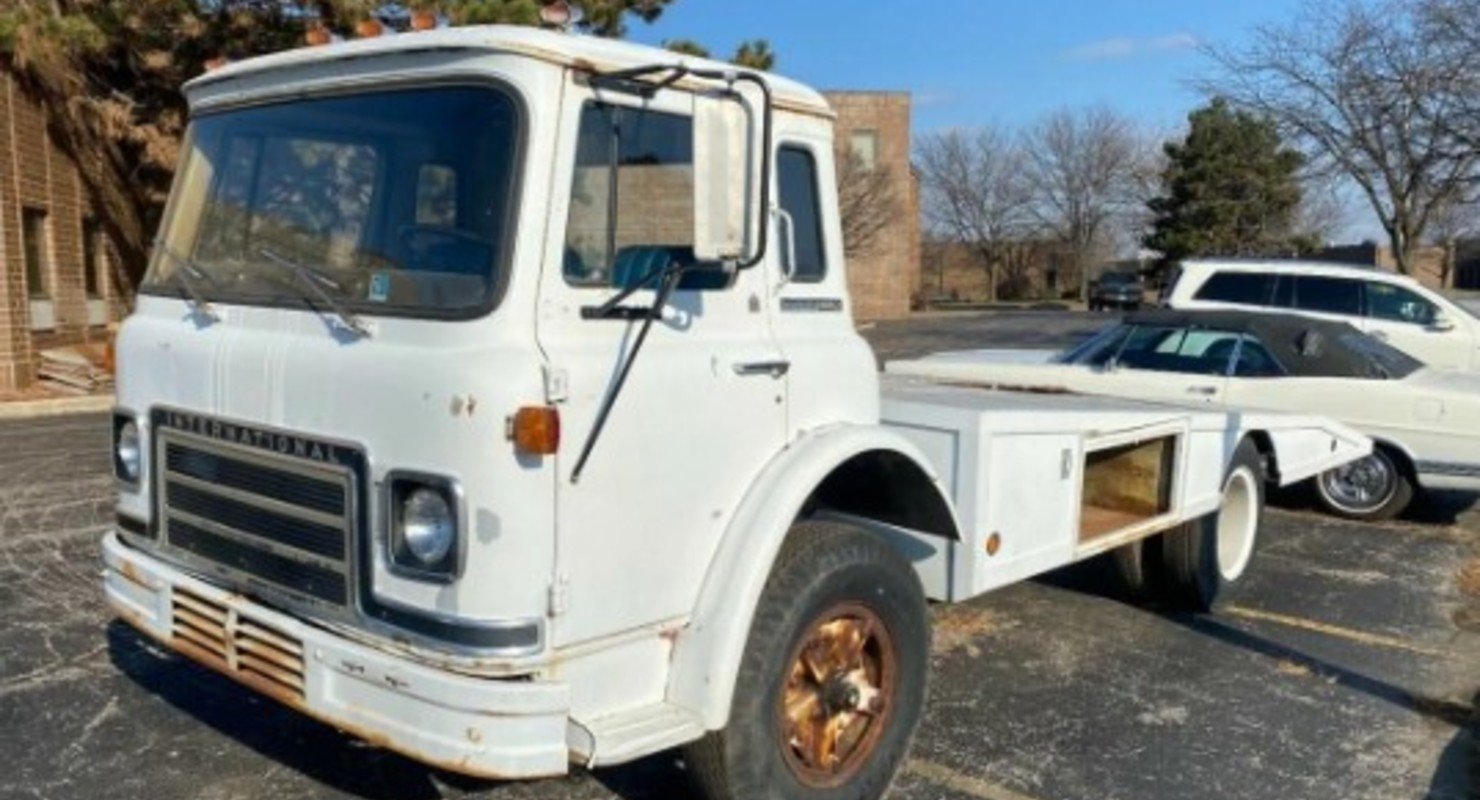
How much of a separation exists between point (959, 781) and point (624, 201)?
93.1 inches

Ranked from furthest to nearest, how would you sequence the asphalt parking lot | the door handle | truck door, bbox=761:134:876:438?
1. the asphalt parking lot
2. truck door, bbox=761:134:876:438
3. the door handle

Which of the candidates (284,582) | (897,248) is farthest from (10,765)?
(897,248)

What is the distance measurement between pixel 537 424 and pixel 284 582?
3.22 feet

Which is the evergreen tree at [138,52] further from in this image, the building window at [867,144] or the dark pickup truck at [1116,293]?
the dark pickup truck at [1116,293]

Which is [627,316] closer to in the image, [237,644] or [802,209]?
[802,209]

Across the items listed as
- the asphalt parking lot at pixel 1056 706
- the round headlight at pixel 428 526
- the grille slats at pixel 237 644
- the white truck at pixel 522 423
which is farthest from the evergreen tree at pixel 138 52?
the round headlight at pixel 428 526

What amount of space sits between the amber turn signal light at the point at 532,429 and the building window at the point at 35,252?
57.8 ft

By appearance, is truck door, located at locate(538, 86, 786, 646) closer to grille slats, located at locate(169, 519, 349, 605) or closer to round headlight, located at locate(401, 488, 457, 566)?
round headlight, located at locate(401, 488, 457, 566)

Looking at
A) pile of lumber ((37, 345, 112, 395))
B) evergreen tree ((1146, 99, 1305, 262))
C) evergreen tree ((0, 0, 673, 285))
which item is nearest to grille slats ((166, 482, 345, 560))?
evergreen tree ((0, 0, 673, 285))

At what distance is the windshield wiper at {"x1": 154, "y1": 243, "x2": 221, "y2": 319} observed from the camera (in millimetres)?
3707

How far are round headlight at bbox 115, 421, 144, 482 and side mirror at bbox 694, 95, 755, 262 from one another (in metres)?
2.02

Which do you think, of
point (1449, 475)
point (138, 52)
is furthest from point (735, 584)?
point (138, 52)

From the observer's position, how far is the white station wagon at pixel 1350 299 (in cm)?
1292

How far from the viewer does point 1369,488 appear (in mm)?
9102
